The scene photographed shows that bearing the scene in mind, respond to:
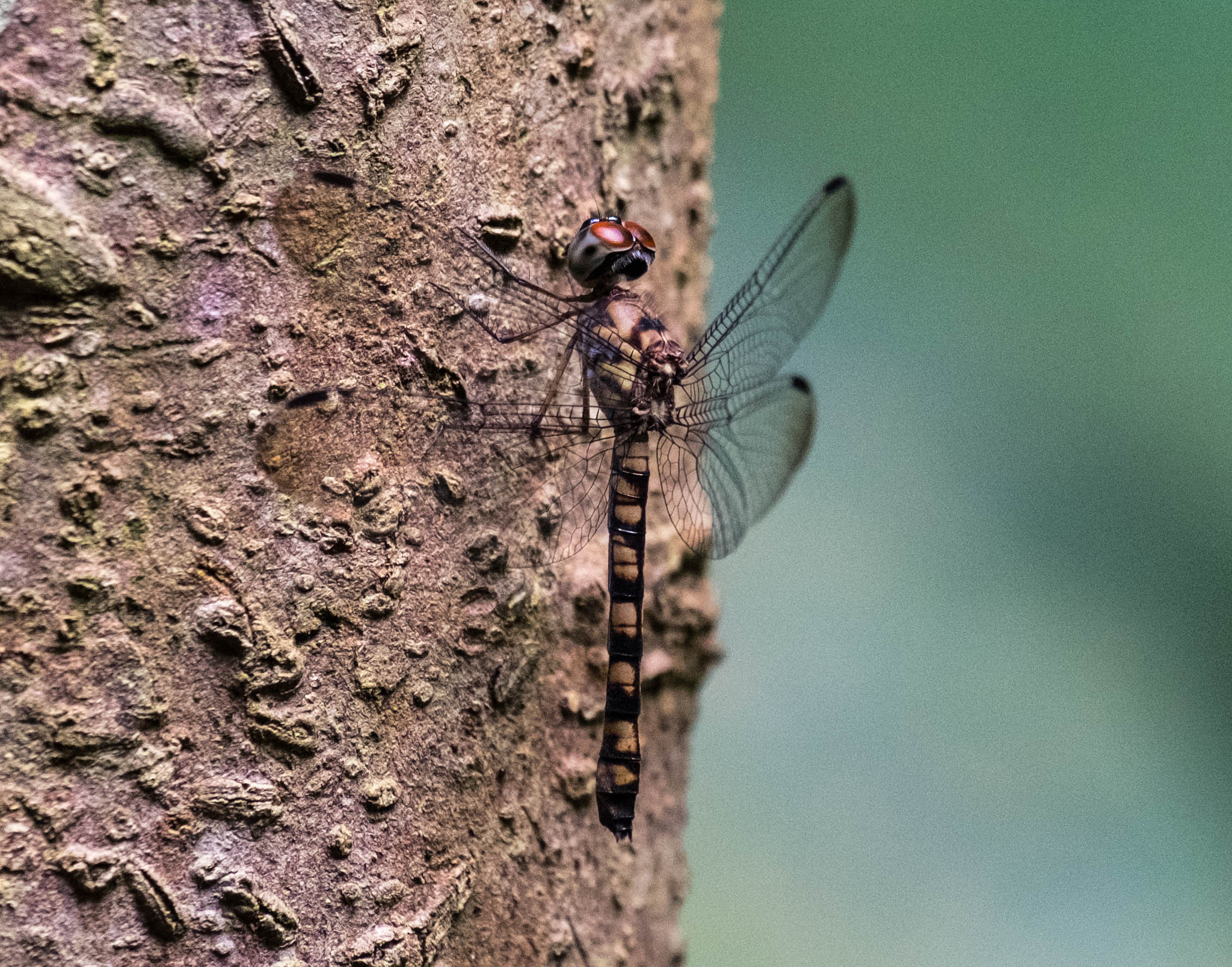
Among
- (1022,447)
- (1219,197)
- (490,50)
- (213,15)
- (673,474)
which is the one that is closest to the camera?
(213,15)

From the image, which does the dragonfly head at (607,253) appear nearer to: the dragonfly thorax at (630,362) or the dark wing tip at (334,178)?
the dragonfly thorax at (630,362)

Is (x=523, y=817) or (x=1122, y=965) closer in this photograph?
(x=523, y=817)

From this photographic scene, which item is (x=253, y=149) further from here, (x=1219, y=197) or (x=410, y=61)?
(x=1219, y=197)

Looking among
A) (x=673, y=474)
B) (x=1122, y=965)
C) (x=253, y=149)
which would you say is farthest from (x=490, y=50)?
(x=1122, y=965)

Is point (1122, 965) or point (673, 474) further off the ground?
point (673, 474)

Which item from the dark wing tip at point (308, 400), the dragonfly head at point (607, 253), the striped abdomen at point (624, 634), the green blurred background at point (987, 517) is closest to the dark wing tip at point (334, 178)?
the dark wing tip at point (308, 400)

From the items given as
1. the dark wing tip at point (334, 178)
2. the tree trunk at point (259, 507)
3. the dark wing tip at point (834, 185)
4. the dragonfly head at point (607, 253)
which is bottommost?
the tree trunk at point (259, 507)
